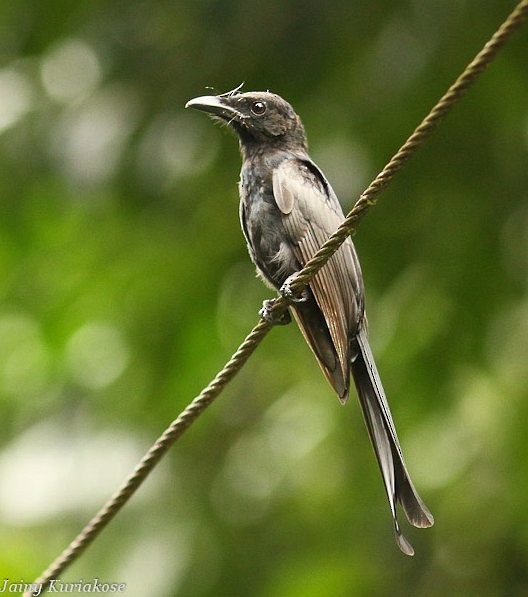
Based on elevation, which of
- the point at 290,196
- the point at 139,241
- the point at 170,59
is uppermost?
the point at 290,196

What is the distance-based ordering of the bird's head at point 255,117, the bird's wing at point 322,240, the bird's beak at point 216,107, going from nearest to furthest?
the bird's wing at point 322,240
the bird's beak at point 216,107
the bird's head at point 255,117

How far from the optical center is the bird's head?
20.1 feet

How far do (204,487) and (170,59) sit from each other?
3.20 metres

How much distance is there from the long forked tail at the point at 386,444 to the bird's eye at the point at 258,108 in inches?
52.3

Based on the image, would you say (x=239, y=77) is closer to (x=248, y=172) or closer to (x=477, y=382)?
(x=248, y=172)

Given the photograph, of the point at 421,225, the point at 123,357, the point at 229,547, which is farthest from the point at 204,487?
the point at 421,225

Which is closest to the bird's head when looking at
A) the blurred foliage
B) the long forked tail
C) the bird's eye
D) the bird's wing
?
the bird's eye

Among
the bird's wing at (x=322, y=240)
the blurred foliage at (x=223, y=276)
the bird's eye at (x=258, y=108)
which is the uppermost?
the bird's eye at (x=258, y=108)

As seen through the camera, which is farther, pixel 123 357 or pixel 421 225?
pixel 123 357

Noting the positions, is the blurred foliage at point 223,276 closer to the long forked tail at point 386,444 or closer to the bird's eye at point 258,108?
the bird's eye at point 258,108

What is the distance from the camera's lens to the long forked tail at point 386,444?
4762mm

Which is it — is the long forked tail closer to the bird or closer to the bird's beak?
the bird

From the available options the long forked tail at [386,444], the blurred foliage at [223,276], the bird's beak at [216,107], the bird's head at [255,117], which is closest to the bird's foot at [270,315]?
the long forked tail at [386,444]

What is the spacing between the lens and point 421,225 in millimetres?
7129
